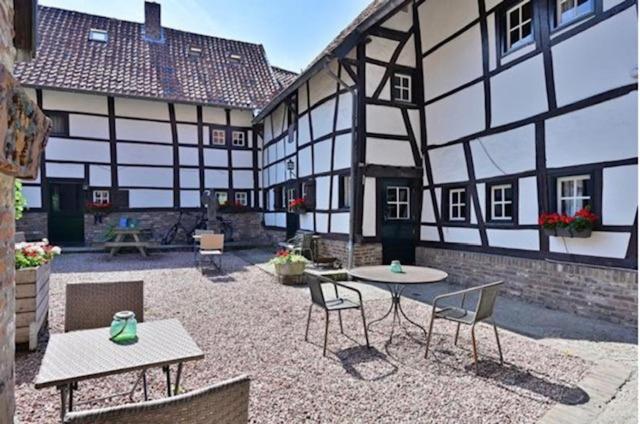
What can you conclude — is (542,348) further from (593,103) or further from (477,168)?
(477,168)

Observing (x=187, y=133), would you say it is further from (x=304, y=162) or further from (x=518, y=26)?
(x=518, y=26)

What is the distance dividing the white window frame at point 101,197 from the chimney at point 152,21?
20.2 feet

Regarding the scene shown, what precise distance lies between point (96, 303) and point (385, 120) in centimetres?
641

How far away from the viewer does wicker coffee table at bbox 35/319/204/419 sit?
1657 millimetres

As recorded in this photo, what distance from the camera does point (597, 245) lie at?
4871 millimetres

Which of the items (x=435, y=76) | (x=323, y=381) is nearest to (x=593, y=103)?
(x=435, y=76)

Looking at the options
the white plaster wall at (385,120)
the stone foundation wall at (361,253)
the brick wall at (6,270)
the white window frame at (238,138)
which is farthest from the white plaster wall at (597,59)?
the white window frame at (238,138)

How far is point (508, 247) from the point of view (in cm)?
616

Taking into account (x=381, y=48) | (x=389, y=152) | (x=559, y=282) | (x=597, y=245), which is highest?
(x=381, y=48)

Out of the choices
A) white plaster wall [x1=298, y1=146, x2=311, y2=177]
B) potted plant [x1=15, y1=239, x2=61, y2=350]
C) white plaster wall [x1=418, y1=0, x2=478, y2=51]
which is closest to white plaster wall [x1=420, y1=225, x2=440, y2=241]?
white plaster wall [x1=298, y1=146, x2=311, y2=177]

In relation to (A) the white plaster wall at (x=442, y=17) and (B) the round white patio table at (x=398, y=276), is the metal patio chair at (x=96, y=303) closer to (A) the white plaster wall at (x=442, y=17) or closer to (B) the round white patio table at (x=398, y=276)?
(B) the round white patio table at (x=398, y=276)

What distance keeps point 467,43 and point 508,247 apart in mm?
3825

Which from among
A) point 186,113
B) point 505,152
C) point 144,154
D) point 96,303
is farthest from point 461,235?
point 144,154

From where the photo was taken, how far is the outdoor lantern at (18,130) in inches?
49.6
